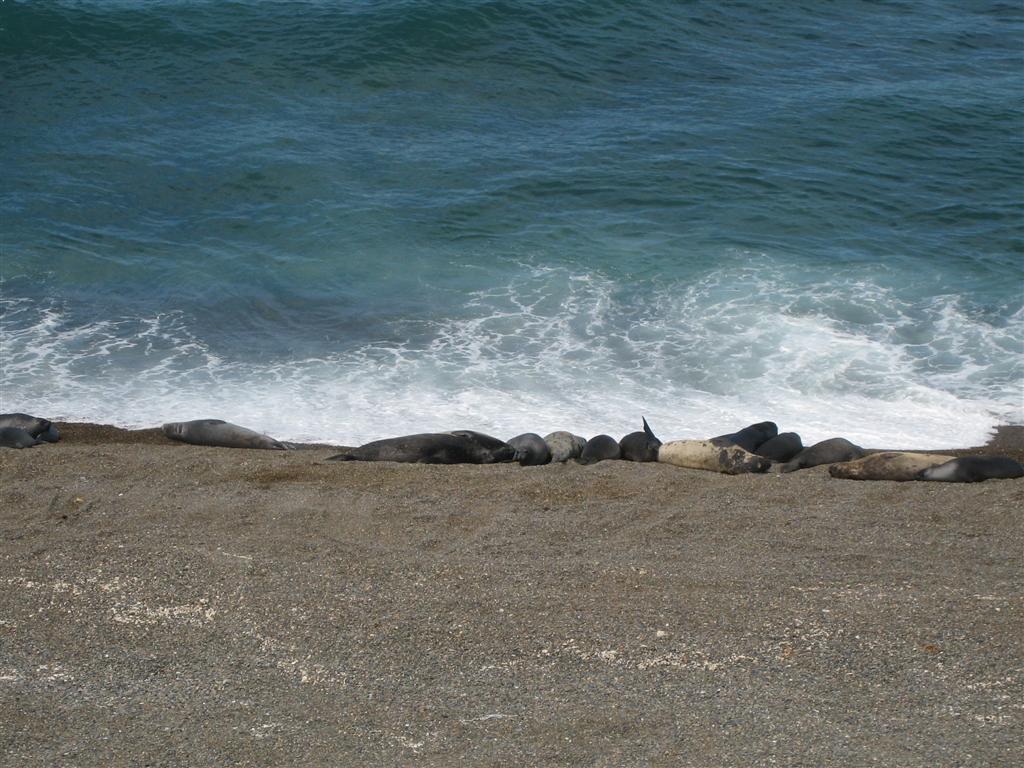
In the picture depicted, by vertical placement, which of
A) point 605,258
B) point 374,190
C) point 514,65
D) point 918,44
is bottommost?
point 605,258

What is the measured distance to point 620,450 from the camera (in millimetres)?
9445

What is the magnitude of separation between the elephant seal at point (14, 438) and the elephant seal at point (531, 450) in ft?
13.1

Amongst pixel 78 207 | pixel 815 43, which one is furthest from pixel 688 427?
pixel 815 43

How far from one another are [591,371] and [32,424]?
5.18 meters

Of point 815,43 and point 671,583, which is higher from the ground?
point 815,43

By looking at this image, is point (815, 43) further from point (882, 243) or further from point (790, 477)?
point (790, 477)

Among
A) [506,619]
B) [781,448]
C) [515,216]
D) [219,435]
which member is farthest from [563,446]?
[515,216]

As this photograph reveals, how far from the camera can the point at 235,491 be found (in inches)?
323

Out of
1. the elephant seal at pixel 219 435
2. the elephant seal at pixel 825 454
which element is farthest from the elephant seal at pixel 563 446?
the elephant seal at pixel 219 435

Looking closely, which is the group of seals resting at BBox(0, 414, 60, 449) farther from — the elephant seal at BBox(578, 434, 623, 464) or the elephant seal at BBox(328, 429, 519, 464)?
the elephant seal at BBox(578, 434, 623, 464)

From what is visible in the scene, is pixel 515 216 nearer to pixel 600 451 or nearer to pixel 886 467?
pixel 600 451

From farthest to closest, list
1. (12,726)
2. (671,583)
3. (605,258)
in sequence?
(605,258) → (671,583) → (12,726)

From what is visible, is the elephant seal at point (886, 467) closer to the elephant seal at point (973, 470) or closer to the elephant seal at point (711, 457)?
the elephant seal at point (973, 470)

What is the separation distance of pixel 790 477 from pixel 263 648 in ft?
14.1
